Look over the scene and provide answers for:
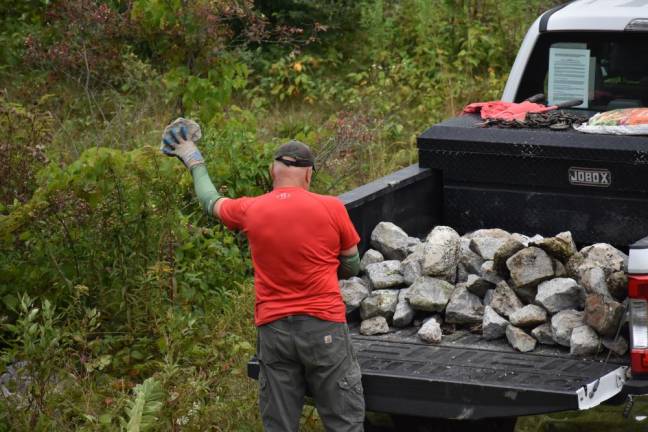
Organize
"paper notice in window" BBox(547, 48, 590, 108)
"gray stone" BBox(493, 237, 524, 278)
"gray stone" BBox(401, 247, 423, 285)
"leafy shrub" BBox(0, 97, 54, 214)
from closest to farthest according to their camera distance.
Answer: "gray stone" BBox(493, 237, 524, 278)
"gray stone" BBox(401, 247, 423, 285)
"leafy shrub" BBox(0, 97, 54, 214)
"paper notice in window" BBox(547, 48, 590, 108)

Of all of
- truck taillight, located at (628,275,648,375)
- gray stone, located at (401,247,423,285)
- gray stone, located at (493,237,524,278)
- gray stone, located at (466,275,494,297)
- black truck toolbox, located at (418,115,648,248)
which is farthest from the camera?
black truck toolbox, located at (418,115,648,248)

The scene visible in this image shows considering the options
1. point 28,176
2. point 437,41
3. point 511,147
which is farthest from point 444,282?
point 437,41

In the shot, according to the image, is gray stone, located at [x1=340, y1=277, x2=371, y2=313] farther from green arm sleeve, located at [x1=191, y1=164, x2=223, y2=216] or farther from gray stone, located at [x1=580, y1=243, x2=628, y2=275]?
gray stone, located at [x1=580, y1=243, x2=628, y2=275]

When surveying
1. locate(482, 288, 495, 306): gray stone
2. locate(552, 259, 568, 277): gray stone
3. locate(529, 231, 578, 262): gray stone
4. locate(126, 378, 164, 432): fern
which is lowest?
locate(126, 378, 164, 432): fern

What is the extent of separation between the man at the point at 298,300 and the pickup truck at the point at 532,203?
0.46 ft

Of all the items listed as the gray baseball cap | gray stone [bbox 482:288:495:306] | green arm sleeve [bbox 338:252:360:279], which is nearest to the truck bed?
gray stone [bbox 482:288:495:306]

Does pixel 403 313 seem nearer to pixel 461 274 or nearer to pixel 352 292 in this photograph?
pixel 352 292

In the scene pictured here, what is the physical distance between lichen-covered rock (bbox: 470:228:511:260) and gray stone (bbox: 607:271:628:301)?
67 cm

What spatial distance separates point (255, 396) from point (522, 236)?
5.13 ft

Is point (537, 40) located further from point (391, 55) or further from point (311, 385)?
point (391, 55)

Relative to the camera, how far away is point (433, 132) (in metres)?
6.11

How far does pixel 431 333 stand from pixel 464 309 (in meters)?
0.22

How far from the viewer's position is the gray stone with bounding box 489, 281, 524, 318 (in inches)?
200

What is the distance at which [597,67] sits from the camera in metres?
6.97
